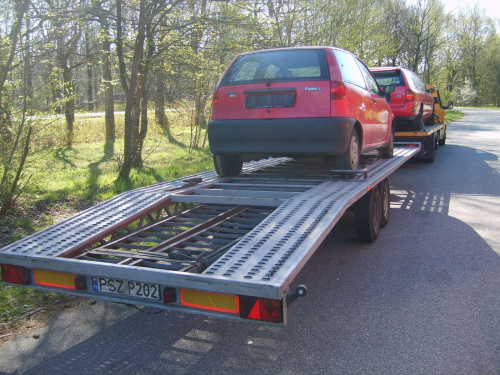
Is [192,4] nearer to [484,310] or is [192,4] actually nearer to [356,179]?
[356,179]

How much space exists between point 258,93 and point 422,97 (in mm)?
8188

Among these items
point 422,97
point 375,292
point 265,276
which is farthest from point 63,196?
point 422,97

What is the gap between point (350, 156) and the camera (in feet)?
19.2

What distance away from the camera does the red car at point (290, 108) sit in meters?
5.54

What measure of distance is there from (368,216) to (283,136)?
140 centimetres

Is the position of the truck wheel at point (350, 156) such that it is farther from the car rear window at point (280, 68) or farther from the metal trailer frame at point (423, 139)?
the metal trailer frame at point (423, 139)

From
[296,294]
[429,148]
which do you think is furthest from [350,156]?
[429,148]

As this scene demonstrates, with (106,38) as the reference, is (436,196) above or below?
below

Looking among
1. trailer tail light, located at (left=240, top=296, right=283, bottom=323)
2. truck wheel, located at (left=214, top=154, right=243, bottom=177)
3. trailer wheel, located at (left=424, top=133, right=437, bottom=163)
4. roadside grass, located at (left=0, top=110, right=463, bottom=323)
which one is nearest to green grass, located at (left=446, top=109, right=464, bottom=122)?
trailer wheel, located at (left=424, top=133, right=437, bottom=163)

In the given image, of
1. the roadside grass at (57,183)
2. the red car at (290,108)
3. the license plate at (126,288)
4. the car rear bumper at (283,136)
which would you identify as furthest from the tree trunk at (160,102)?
the license plate at (126,288)

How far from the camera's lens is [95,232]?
13.6 feet

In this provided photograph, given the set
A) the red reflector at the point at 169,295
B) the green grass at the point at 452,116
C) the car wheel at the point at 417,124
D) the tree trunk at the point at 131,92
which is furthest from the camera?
the green grass at the point at 452,116

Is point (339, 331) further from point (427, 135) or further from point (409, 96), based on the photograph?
point (409, 96)

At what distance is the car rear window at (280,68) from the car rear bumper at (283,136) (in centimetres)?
51
